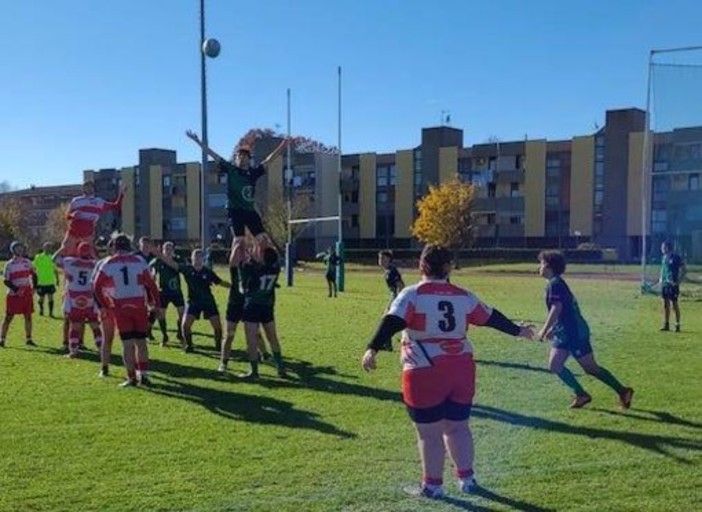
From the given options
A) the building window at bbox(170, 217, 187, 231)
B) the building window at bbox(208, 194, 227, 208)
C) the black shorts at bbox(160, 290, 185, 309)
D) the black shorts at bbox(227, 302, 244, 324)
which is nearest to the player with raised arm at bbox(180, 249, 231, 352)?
the black shorts at bbox(160, 290, 185, 309)

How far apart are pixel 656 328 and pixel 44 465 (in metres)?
14.5

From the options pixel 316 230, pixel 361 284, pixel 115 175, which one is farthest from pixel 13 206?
pixel 361 284

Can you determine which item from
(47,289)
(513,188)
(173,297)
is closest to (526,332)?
(173,297)

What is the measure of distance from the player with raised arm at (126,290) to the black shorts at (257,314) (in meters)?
1.30

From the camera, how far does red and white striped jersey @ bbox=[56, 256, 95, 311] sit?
13.1m

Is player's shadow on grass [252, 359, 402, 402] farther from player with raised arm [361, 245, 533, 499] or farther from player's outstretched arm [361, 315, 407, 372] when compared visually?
player's outstretched arm [361, 315, 407, 372]

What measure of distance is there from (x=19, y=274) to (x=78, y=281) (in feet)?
7.97

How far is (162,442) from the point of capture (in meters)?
7.70

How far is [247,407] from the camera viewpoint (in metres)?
9.28

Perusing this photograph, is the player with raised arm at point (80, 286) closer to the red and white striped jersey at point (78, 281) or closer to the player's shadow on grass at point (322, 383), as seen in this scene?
the red and white striped jersey at point (78, 281)

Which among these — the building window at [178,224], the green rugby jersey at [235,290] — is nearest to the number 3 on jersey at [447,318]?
the green rugby jersey at [235,290]

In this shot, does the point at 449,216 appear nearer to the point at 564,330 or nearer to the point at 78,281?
the point at 78,281

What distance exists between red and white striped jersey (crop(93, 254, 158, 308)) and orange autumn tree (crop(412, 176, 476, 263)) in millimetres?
57792

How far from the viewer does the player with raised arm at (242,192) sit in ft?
35.2
